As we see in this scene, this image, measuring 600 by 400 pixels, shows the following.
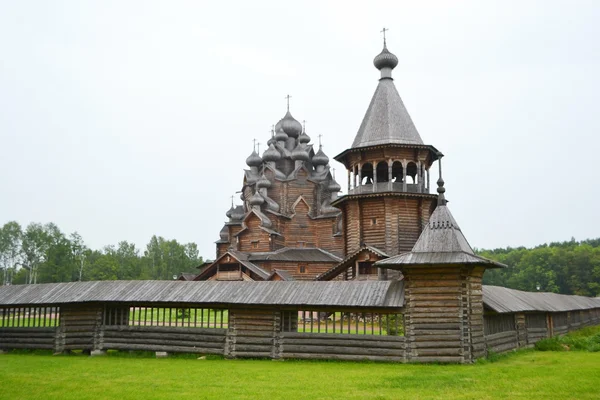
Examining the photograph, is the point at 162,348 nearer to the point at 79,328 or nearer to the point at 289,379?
the point at 79,328

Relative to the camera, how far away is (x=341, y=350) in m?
17.0

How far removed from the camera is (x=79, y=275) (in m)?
74.4

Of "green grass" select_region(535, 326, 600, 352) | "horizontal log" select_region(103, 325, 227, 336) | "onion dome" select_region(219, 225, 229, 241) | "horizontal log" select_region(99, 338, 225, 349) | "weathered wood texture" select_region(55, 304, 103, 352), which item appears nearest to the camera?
"horizontal log" select_region(99, 338, 225, 349)

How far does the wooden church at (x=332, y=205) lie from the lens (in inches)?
1129

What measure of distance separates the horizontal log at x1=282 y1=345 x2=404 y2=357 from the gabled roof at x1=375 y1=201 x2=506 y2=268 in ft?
7.90

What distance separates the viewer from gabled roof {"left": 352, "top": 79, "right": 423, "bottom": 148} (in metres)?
29.2

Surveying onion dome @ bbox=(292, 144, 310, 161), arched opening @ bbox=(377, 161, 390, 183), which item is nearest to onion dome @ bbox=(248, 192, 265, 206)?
onion dome @ bbox=(292, 144, 310, 161)

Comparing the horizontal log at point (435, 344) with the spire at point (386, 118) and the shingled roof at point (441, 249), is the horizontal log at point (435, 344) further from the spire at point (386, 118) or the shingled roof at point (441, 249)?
the spire at point (386, 118)

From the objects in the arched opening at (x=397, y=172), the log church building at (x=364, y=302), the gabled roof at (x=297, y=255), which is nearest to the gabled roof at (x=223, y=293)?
the log church building at (x=364, y=302)

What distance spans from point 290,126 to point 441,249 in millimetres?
33587

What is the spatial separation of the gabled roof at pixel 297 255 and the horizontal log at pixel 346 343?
23388mm

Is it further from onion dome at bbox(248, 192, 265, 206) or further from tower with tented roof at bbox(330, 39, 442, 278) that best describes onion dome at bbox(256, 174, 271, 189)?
tower with tented roof at bbox(330, 39, 442, 278)

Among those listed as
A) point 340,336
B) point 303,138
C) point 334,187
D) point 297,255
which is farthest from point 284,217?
point 340,336

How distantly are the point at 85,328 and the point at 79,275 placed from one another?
59.0 meters
